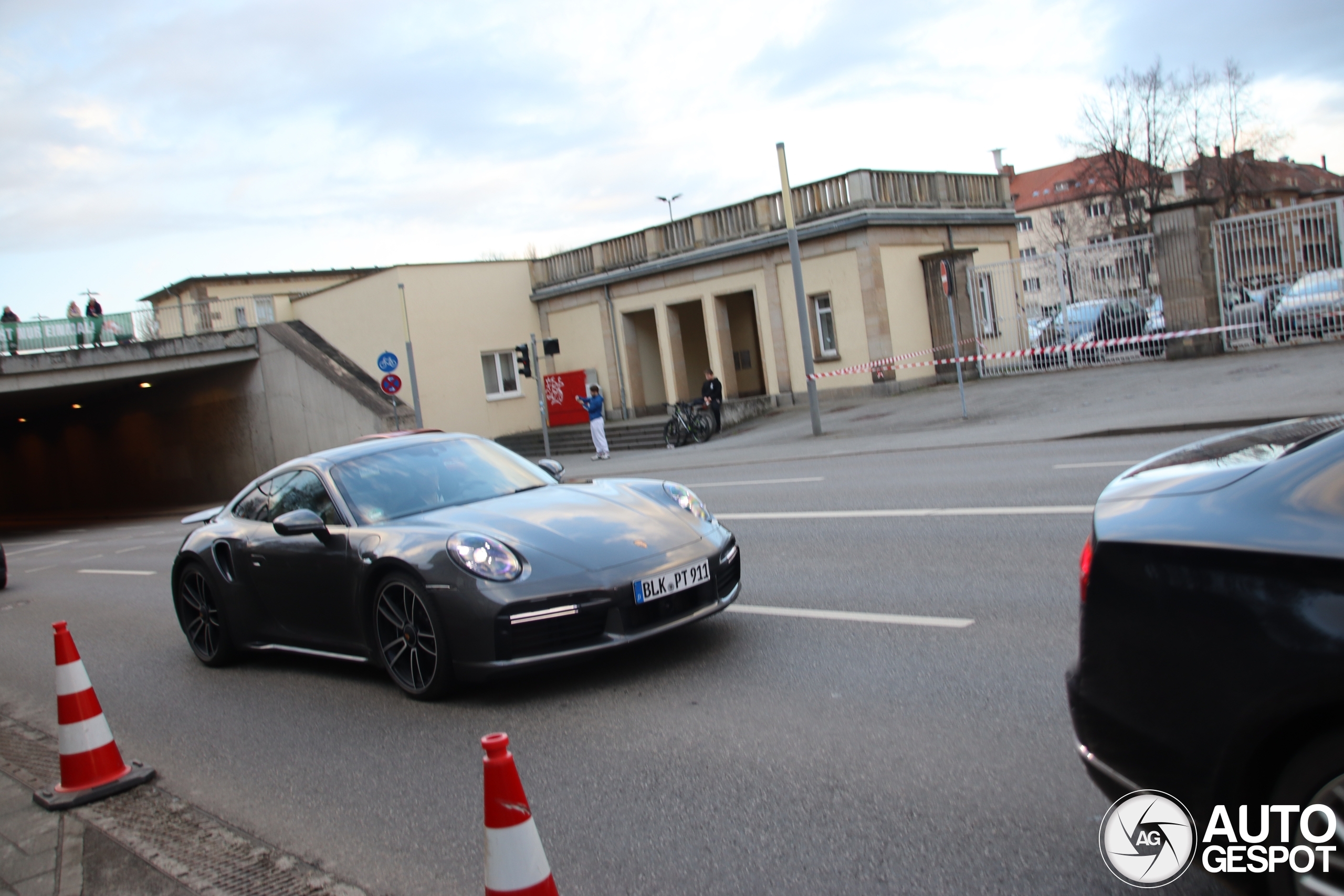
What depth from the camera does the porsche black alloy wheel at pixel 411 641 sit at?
5352 millimetres

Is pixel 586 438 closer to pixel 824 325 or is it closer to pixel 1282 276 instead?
pixel 824 325

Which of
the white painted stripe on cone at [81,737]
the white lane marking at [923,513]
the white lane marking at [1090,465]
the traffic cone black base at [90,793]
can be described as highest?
the white painted stripe on cone at [81,737]

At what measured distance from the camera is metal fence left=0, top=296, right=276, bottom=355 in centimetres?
2836

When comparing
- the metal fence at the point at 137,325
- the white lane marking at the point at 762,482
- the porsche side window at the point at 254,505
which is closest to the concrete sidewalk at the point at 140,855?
the porsche side window at the point at 254,505

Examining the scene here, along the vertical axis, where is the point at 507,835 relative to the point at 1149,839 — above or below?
above

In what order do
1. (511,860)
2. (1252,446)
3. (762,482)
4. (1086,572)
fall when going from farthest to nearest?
(762,482) → (1252,446) → (1086,572) → (511,860)

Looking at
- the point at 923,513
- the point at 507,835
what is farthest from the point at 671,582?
the point at 923,513

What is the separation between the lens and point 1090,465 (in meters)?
11.2

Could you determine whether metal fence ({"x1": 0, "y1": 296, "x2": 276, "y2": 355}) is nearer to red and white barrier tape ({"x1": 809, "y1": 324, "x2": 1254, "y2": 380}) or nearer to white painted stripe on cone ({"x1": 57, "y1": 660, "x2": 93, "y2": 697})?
red and white barrier tape ({"x1": 809, "y1": 324, "x2": 1254, "y2": 380})

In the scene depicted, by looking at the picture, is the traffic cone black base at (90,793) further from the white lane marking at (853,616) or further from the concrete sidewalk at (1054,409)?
the concrete sidewalk at (1054,409)

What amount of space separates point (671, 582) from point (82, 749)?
2946 millimetres

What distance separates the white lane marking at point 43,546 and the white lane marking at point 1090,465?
806 inches

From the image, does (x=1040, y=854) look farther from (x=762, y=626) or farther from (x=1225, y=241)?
(x=1225, y=241)

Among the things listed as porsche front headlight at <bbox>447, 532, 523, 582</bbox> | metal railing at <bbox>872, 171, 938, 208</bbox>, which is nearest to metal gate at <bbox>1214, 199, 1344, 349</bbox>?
metal railing at <bbox>872, 171, 938, 208</bbox>
